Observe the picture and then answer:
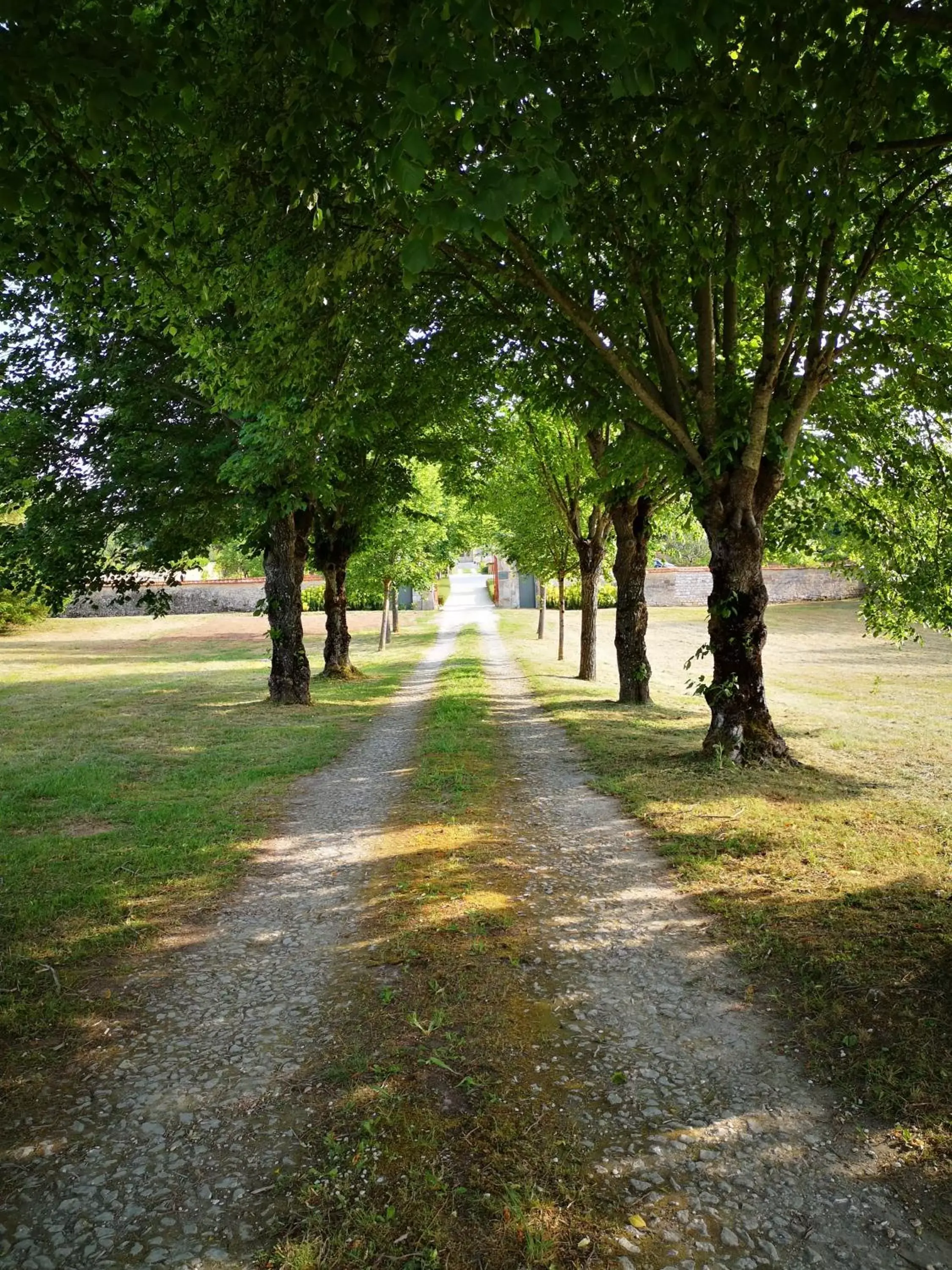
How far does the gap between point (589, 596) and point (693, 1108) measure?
15.5m

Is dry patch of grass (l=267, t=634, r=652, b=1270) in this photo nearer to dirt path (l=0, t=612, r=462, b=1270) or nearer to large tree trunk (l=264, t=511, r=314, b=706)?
dirt path (l=0, t=612, r=462, b=1270)

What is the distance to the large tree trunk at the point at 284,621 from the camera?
1493 cm

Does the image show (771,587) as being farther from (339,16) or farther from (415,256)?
(339,16)

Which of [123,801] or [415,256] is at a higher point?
[415,256]

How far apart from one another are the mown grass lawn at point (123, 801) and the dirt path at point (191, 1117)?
517 mm

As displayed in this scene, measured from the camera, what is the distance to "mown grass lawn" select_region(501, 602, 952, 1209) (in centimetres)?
336

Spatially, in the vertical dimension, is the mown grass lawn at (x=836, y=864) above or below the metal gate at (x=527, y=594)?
below

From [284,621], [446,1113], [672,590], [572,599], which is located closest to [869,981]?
[446,1113]

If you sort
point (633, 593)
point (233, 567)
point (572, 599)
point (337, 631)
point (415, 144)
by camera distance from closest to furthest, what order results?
point (415, 144)
point (633, 593)
point (337, 631)
point (572, 599)
point (233, 567)

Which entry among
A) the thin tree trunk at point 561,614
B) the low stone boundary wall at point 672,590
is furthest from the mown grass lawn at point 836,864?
the low stone boundary wall at point 672,590

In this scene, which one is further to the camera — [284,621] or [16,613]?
[16,613]

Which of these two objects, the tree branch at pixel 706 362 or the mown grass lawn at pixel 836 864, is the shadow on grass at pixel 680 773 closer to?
the mown grass lawn at pixel 836 864

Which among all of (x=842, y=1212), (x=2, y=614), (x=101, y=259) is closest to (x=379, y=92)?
(x=101, y=259)

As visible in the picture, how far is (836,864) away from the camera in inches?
222
